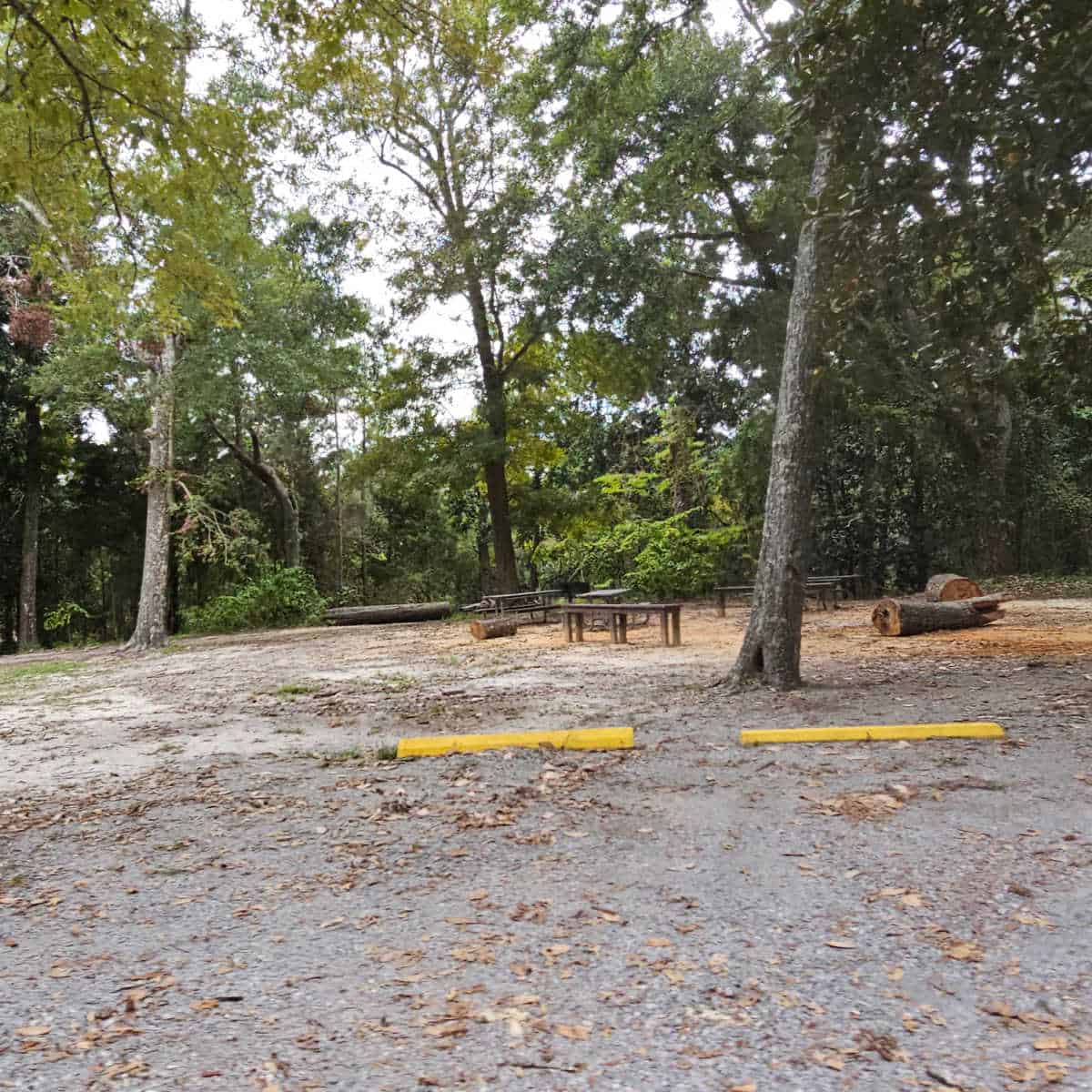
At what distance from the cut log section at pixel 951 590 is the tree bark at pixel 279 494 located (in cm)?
1388

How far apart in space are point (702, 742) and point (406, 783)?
1.79 metres

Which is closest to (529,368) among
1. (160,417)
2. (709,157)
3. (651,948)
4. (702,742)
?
(709,157)

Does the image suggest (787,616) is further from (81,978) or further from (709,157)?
(709,157)

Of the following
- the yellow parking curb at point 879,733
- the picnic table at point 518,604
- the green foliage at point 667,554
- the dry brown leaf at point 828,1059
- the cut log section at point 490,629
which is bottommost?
the dry brown leaf at point 828,1059

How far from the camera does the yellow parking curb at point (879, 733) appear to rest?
4.75 m

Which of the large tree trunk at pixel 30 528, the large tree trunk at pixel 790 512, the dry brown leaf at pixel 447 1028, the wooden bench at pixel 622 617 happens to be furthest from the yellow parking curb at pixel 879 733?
the large tree trunk at pixel 30 528

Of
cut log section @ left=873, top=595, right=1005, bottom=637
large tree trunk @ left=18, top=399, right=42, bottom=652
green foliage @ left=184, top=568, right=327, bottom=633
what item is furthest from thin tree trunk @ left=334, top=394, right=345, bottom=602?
cut log section @ left=873, top=595, right=1005, bottom=637

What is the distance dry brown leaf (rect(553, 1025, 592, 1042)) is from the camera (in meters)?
2.02

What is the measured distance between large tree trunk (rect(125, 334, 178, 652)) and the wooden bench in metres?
7.06

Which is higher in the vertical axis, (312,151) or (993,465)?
(312,151)

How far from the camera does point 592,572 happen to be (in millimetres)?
19438

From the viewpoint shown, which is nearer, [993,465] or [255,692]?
[255,692]

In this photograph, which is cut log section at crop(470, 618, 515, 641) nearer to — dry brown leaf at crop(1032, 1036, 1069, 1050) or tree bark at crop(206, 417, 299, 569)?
tree bark at crop(206, 417, 299, 569)

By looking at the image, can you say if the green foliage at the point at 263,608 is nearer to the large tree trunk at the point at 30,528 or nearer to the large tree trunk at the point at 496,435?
the large tree trunk at the point at 30,528
